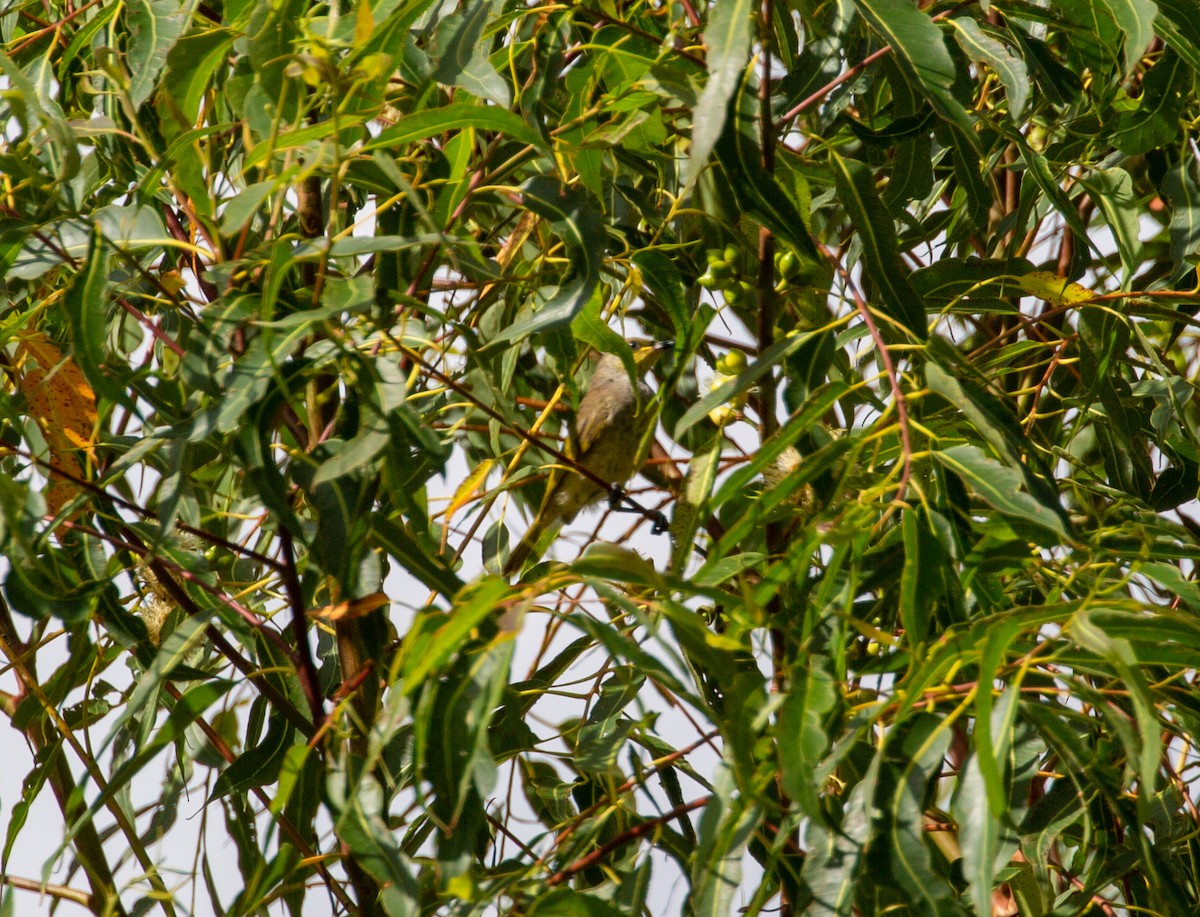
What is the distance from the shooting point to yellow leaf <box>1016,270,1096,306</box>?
1904mm

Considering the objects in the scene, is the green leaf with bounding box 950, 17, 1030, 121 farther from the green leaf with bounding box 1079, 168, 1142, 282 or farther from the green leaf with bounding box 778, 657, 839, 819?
the green leaf with bounding box 778, 657, 839, 819

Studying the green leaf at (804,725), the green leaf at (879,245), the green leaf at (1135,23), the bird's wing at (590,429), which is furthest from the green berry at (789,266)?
the bird's wing at (590,429)

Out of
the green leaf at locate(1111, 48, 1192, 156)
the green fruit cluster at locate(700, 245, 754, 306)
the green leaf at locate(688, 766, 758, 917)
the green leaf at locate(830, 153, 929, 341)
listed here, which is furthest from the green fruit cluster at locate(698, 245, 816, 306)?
the green leaf at locate(688, 766, 758, 917)

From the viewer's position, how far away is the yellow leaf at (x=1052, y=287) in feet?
6.25

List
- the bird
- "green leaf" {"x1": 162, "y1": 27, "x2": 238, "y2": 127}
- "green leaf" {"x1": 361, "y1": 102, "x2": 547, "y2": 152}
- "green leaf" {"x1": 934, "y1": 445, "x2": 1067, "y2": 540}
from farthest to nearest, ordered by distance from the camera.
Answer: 1. the bird
2. "green leaf" {"x1": 162, "y1": 27, "x2": 238, "y2": 127}
3. "green leaf" {"x1": 361, "y1": 102, "x2": 547, "y2": 152}
4. "green leaf" {"x1": 934, "y1": 445, "x2": 1067, "y2": 540}

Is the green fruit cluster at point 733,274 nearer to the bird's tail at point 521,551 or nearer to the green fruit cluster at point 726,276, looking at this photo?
the green fruit cluster at point 726,276

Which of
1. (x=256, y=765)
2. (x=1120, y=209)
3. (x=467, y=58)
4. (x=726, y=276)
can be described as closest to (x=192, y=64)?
(x=467, y=58)

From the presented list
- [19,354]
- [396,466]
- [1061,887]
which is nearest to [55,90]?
[19,354]

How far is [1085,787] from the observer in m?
1.62

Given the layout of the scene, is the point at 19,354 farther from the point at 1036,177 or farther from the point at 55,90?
the point at 1036,177

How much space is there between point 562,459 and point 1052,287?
756mm

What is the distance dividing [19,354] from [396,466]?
2.81 feet

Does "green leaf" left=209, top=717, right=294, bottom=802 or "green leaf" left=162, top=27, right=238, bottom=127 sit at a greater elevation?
"green leaf" left=162, top=27, right=238, bottom=127

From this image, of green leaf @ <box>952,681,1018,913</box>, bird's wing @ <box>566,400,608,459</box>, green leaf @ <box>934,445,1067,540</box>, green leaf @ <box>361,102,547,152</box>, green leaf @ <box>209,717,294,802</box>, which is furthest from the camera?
bird's wing @ <box>566,400,608,459</box>
